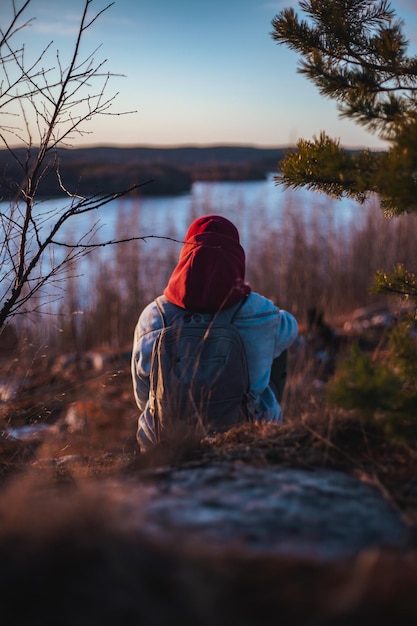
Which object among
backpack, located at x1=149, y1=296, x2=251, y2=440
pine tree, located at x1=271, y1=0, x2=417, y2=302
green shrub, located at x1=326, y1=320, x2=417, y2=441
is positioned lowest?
backpack, located at x1=149, y1=296, x2=251, y2=440

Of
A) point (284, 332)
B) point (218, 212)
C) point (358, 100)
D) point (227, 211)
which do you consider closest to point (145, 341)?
point (284, 332)

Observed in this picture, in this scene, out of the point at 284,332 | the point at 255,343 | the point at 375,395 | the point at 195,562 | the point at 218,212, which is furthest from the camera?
the point at 218,212

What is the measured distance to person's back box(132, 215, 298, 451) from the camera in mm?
3092

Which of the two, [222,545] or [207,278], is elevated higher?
[207,278]

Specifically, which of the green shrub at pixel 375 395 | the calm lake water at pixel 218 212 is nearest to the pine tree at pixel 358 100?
the green shrub at pixel 375 395

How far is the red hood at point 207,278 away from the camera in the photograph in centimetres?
309

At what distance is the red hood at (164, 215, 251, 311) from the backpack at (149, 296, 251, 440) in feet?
0.20

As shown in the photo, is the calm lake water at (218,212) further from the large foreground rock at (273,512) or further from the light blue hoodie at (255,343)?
the large foreground rock at (273,512)

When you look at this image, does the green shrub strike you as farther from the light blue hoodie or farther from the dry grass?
the light blue hoodie

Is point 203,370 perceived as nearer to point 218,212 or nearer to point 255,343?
point 255,343

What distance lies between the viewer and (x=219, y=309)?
118 inches

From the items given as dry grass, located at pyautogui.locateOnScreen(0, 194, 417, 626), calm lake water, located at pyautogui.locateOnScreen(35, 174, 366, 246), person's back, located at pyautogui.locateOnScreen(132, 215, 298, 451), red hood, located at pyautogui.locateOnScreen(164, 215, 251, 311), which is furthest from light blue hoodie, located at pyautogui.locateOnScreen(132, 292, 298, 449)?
calm lake water, located at pyautogui.locateOnScreen(35, 174, 366, 246)

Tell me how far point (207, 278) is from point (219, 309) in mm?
182

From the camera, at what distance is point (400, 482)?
5.84 ft
